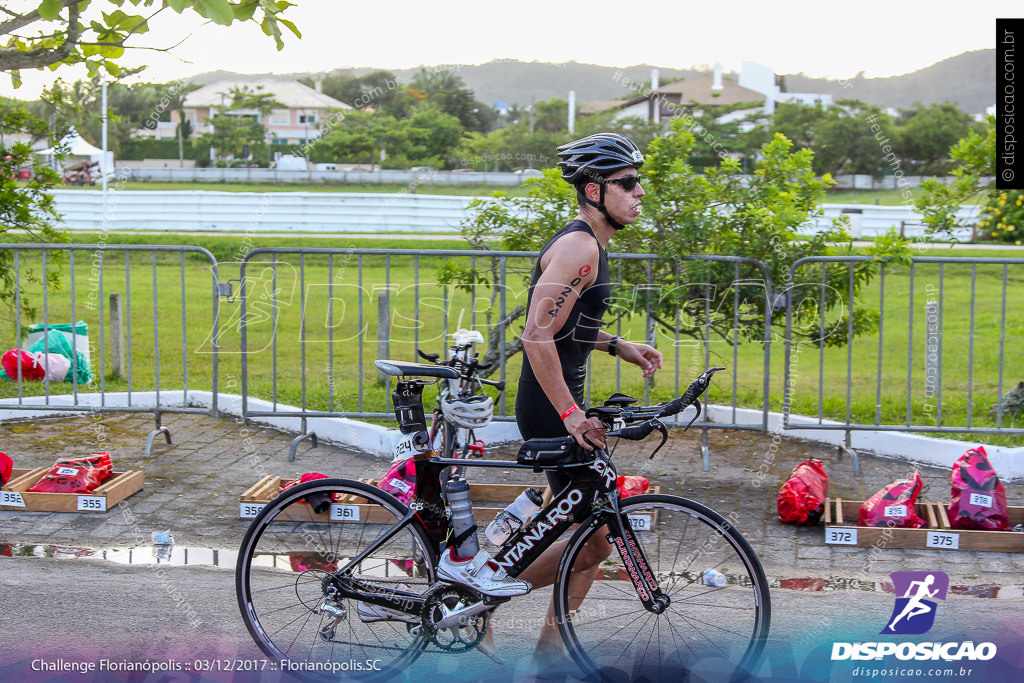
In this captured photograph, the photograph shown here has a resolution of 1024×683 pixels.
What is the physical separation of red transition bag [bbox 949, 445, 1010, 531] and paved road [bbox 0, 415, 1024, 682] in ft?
0.76

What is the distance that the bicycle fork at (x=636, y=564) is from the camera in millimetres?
3594

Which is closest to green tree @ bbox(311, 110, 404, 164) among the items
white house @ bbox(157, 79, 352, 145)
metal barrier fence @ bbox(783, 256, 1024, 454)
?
white house @ bbox(157, 79, 352, 145)

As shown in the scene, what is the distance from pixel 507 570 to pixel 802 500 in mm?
2656

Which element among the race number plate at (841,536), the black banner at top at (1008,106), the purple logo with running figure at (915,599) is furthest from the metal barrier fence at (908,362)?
the purple logo with running figure at (915,599)

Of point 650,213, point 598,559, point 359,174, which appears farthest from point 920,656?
point 359,174

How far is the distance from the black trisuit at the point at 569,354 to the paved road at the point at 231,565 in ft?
3.38

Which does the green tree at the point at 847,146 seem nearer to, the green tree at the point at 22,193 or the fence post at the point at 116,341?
the fence post at the point at 116,341

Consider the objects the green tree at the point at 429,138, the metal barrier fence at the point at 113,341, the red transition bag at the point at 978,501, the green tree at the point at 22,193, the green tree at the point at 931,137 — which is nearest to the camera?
the red transition bag at the point at 978,501

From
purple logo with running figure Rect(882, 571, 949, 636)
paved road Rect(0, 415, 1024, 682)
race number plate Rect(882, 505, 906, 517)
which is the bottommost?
purple logo with running figure Rect(882, 571, 949, 636)

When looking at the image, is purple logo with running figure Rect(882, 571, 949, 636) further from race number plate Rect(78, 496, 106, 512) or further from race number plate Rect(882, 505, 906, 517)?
race number plate Rect(78, 496, 106, 512)

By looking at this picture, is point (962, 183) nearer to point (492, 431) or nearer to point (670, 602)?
point (492, 431)

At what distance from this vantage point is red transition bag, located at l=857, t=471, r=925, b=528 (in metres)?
5.52

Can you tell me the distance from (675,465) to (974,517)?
217 cm

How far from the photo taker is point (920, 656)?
4086 millimetres
